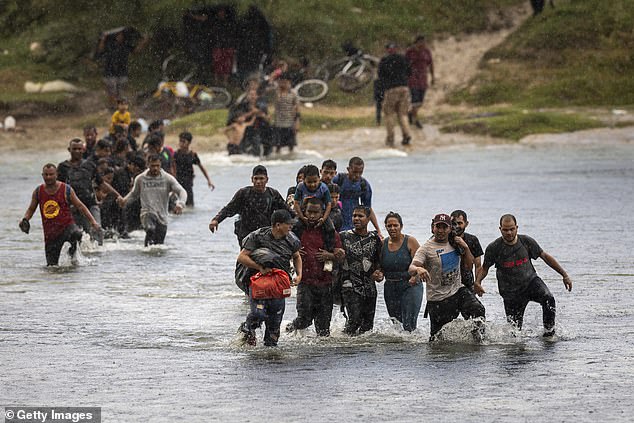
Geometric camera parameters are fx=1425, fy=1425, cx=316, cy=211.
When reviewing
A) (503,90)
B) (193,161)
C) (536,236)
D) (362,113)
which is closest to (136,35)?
(362,113)

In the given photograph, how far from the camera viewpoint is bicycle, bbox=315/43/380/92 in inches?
1549

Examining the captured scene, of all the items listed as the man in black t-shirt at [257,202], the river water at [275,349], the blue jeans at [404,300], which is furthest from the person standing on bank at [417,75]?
the blue jeans at [404,300]

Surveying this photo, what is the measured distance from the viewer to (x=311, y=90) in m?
39.3

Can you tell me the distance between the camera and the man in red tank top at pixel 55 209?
17703mm

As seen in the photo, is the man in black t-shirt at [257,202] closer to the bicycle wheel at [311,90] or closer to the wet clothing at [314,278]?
the wet clothing at [314,278]

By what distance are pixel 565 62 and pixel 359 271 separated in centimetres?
2787

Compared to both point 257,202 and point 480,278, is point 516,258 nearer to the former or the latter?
point 480,278

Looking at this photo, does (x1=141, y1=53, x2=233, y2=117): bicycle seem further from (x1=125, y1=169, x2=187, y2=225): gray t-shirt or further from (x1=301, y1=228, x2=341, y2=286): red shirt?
(x1=301, y1=228, x2=341, y2=286): red shirt

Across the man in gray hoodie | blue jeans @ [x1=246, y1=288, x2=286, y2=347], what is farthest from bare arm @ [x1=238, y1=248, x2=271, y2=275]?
the man in gray hoodie

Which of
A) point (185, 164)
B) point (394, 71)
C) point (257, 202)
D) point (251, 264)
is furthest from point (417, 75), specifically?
point (251, 264)

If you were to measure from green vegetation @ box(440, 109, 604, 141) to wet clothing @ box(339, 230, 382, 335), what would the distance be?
22243mm

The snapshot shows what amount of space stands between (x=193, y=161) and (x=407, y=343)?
11275mm

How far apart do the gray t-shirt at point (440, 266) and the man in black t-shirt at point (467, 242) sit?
0.17 metres

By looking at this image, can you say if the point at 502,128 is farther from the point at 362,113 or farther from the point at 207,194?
the point at 207,194
